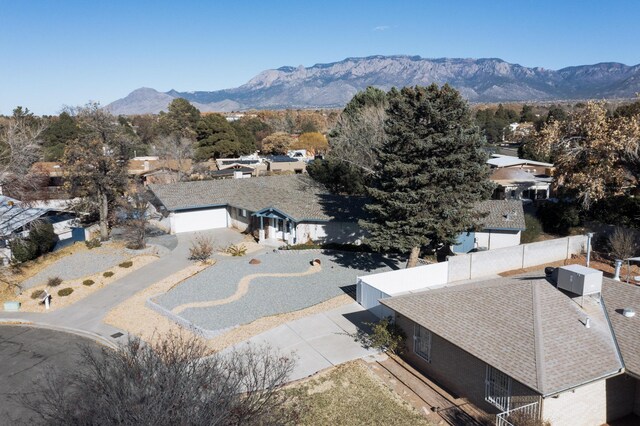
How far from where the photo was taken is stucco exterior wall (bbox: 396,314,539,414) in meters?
14.3

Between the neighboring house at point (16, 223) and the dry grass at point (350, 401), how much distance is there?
2541 cm

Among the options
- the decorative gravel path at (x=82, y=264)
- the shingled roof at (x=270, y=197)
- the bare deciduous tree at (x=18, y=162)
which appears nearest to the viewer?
the decorative gravel path at (x=82, y=264)

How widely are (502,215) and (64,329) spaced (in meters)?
27.2

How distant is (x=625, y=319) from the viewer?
16234 millimetres

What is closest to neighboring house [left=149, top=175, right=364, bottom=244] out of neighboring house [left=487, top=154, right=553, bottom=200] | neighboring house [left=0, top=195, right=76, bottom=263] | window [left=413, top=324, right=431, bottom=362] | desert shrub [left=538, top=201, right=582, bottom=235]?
neighboring house [left=0, top=195, right=76, bottom=263]

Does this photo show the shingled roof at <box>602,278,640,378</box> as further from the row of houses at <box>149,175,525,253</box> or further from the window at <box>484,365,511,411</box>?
the row of houses at <box>149,175,525,253</box>

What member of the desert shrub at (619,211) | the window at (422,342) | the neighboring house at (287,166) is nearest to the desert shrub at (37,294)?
the window at (422,342)

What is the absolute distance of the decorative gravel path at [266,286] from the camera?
Result: 23.3 meters

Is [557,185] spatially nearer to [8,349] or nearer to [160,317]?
[160,317]

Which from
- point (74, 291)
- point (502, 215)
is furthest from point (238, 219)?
point (502, 215)

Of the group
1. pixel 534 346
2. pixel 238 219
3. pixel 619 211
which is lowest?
pixel 238 219

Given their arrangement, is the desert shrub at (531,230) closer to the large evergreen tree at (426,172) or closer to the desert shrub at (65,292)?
the large evergreen tree at (426,172)

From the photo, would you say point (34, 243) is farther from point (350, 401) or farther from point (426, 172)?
point (350, 401)

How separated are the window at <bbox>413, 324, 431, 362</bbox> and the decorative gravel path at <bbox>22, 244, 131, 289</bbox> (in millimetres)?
20821
